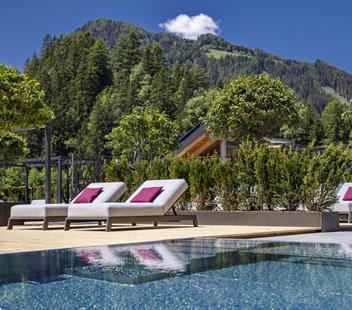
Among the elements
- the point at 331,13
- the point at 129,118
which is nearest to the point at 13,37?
the point at 129,118

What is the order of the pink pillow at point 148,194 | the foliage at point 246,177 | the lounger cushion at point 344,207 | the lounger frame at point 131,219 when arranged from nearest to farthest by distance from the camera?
the lounger frame at point 131,219
the pink pillow at point 148,194
the foliage at point 246,177
the lounger cushion at point 344,207

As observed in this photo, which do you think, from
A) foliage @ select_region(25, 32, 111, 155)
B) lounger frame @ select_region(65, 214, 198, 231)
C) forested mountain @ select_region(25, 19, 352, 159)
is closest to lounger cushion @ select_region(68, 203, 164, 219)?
lounger frame @ select_region(65, 214, 198, 231)

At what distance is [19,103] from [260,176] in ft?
20.8

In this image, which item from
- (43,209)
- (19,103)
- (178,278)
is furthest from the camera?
(19,103)

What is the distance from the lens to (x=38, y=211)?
9.07 m

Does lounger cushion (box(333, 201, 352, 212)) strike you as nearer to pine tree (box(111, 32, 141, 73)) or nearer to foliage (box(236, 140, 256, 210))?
foliage (box(236, 140, 256, 210))

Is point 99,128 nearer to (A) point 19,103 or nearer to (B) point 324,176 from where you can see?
(A) point 19,103

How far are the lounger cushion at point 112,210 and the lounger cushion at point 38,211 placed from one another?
417mm

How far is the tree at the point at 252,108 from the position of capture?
25.6 meters

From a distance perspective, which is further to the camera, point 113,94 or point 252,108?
point 113,94

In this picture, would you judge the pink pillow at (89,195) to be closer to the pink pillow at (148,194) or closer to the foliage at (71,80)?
the pink pillow at (148,194)

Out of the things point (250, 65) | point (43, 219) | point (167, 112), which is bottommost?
point (43, 219)

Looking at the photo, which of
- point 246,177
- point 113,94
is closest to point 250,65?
point 113,94

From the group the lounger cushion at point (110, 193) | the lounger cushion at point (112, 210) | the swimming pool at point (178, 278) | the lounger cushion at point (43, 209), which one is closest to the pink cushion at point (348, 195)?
the lounger cushion at point (112, 210)
